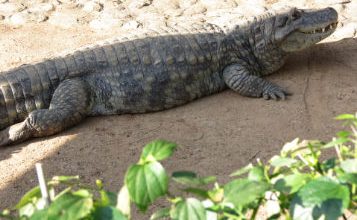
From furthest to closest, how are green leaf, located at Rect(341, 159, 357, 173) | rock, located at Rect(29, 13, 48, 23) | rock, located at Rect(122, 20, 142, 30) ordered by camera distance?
rock, located at Rect(29, 13, 48, 23), rock, located at Rect(122, 20, 142, 30), green leaf, located at Rect(341, 159, 357, 173)

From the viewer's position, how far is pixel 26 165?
4.41 m

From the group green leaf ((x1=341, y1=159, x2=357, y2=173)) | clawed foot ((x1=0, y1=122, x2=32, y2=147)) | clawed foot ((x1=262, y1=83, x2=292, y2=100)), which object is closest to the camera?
green leaf ((x1=341, y1=159, x2=357, y2=173))

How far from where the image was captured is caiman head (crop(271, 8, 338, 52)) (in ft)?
18.1

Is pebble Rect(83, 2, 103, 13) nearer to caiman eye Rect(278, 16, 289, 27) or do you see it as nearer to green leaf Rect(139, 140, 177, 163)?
caiman eye Rect(278, 16, 289, 27)

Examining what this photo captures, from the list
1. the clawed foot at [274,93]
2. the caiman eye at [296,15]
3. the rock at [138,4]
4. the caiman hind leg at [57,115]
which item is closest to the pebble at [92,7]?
the rock at [138,4]

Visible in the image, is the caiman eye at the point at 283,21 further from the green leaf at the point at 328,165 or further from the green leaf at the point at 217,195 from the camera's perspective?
the green leaf at the point at 217,195

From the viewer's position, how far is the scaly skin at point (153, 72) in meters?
5.00

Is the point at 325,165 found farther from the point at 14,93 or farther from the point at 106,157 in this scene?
Answer: the point at 14,93

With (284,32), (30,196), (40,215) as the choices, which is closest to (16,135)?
(284,32)

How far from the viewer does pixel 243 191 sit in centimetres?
139

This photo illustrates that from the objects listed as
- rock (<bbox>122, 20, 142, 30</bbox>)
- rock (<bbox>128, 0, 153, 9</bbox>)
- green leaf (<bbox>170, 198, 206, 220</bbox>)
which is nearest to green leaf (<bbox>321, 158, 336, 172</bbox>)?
green leaf (<bbox>170, 198, 206, 220</bbox>)

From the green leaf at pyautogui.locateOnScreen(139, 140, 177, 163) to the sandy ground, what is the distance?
2571 millimetres

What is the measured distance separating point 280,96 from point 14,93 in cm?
243

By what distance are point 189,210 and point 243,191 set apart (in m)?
0.14
